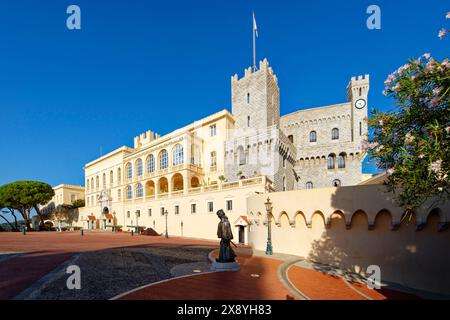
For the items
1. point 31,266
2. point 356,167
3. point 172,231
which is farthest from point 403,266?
point 172,231

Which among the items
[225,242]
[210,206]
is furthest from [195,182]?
[225,242]

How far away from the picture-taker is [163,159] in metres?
42.7

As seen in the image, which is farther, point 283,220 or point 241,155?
point 241,155

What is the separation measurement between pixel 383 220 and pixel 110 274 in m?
14.6

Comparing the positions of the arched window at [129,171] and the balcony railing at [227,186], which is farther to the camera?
the arched window at [129,171]

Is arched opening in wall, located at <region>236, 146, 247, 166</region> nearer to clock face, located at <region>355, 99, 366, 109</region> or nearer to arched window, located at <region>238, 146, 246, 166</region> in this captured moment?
arched window, located at <region>238, 146, 246, 166</region>

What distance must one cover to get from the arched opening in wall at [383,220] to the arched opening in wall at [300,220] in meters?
4.68

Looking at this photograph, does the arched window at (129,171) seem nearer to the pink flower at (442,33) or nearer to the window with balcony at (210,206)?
the window with balcony at (210,206)

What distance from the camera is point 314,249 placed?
56.9 feet

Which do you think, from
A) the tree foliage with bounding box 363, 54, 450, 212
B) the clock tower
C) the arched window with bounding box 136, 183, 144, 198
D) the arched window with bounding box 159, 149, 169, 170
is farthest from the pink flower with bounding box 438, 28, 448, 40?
the arched window with bounding box 136, 183, 144, 198

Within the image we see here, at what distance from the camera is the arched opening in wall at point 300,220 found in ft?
59.1

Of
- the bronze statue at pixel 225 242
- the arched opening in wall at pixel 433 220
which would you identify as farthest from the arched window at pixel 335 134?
the bronze statue at pixel 225 242

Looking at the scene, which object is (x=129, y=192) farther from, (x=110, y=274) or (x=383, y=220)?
(x=383, y=220)
